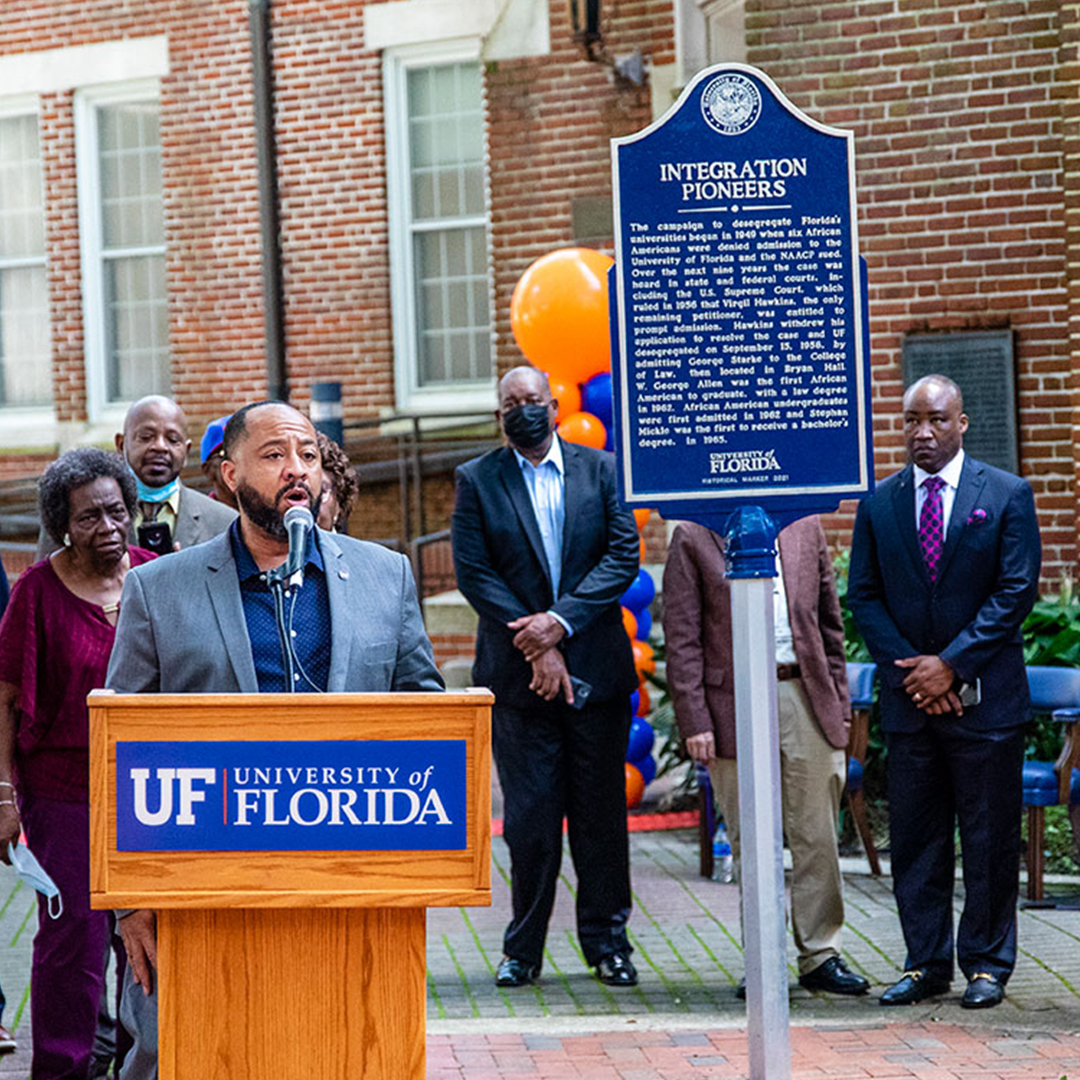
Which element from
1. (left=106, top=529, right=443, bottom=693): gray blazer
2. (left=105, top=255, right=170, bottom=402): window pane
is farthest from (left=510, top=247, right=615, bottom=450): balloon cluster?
(left=105, top=255, right=170, bottom=402): window pane

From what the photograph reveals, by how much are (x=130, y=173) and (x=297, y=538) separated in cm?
1409

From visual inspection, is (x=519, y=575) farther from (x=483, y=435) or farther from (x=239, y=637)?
(x=483, y=435)

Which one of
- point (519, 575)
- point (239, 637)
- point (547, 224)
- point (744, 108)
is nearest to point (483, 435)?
point (547, 224)

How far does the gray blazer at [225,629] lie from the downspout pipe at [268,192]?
11824 mm

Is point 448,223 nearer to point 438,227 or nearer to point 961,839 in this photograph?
point 438,227

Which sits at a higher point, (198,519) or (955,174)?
(955,174)

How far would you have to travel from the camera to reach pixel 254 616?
13.5 feet

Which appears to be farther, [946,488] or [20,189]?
[20,189]

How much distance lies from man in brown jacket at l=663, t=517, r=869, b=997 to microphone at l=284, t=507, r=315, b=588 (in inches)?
121

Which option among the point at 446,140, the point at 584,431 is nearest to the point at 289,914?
the point at 584,431

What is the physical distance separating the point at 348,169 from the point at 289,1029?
12894 mm

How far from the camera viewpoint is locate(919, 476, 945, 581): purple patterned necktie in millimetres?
6512

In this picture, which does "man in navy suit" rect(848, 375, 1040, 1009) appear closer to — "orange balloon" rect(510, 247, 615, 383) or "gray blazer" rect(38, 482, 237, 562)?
"gray blazer" rect(38, 482, 237, 562)

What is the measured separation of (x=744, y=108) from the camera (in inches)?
203
